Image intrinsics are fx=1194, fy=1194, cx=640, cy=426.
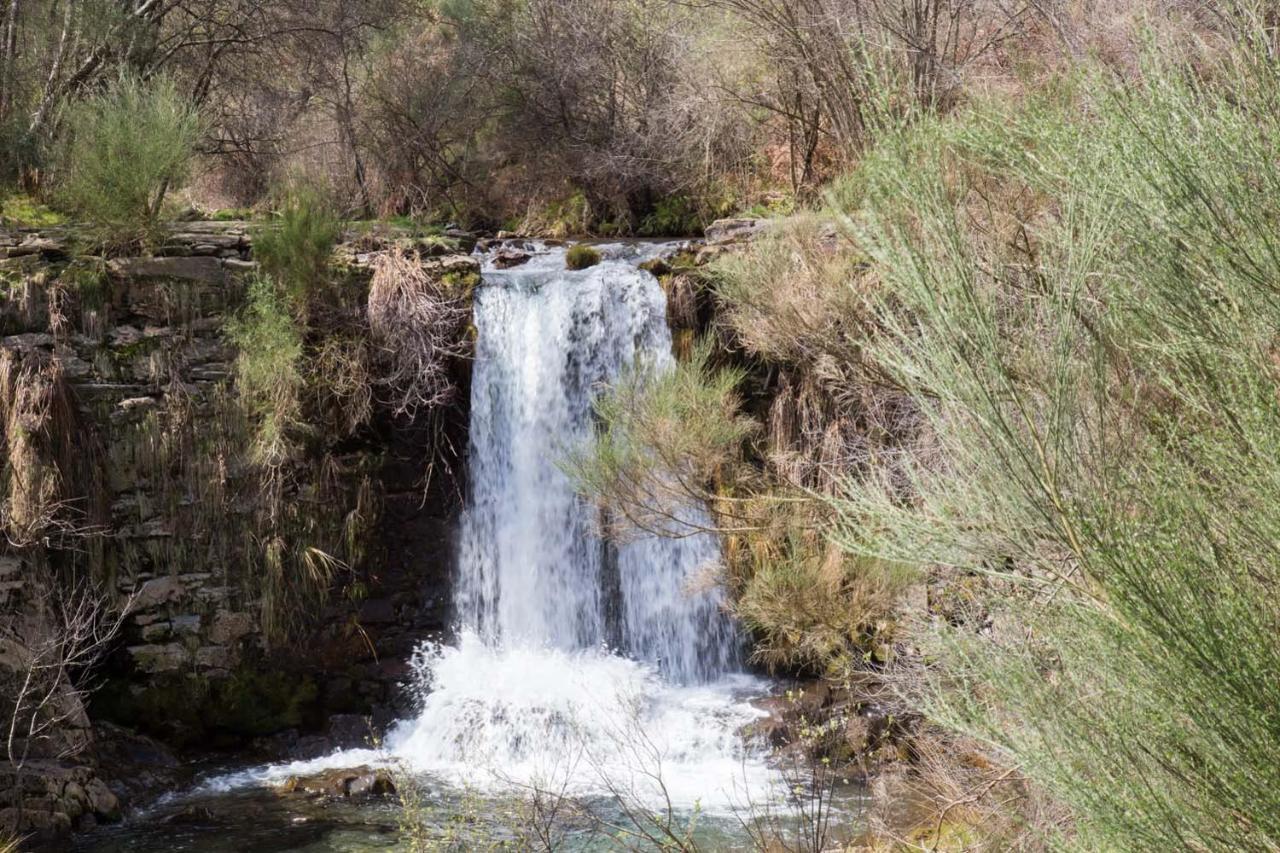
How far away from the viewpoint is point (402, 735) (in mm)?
8602

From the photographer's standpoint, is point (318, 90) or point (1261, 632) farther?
point (318, 90)

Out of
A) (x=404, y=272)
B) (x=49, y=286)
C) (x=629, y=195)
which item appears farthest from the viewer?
(x=629, y=195)

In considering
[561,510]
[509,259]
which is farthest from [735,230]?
[561,510]

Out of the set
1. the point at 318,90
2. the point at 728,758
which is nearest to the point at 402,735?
the point at 728,758

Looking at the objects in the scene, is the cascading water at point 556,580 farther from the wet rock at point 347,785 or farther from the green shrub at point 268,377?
the green shrub at point 268,377

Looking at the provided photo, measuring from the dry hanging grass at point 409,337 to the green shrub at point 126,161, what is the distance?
178 cm

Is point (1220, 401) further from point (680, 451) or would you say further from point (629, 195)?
point (629, 195)

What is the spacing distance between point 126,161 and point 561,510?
4.28 metres

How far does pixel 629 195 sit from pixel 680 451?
22.9ft

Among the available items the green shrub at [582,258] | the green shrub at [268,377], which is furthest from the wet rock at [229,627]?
the green shrub at [582,258]

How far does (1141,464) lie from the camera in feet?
10.9

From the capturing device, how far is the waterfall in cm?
945

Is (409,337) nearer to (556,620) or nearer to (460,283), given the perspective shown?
(460,283)

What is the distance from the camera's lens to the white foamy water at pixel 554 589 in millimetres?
8344
